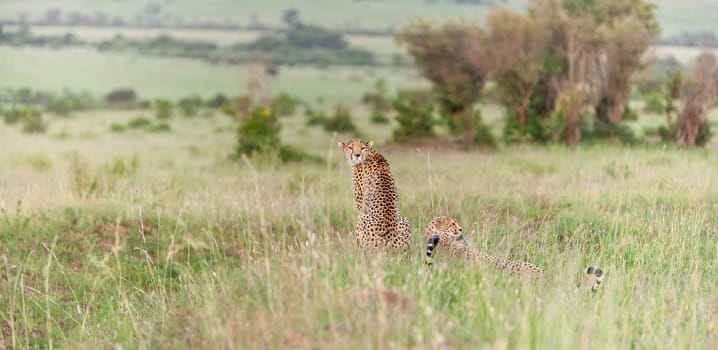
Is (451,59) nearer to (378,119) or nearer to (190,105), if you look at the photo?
(378,119)

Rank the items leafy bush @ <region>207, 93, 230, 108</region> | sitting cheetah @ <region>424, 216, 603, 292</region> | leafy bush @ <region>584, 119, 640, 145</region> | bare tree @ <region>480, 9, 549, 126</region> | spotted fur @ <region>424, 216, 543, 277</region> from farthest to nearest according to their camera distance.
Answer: leafy bush @ <region>207, 93, 230, 108</region>
bare tree @ <region>480, 9, 549, 126</region>
leafy bush @ <region>584, 119, 640, 145</region>
spotted fur @ <region>424, 216, 543, 277</region>
sitting cheetah @ <region>424, 216, 603, 292</region>

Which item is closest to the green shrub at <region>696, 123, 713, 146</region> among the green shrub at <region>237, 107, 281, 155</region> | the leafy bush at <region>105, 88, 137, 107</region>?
the green shrub at <region>237, 107, 281, 155</region>

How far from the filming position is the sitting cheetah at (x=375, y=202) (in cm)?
568

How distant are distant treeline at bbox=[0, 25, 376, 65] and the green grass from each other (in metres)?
0.67

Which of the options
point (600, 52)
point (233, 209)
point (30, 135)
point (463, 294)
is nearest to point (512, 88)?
point (600, 52)

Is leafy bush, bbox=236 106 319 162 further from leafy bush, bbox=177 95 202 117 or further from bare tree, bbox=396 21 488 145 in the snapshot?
leafy bush, bbox=177 95 202 117

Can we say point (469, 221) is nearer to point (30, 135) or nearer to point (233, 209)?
point (233, 209)

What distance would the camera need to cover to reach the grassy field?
3.87 m

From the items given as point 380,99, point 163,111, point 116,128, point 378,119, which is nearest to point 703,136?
point 378,119

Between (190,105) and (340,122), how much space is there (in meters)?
15.2

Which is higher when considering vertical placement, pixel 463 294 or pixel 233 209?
pixel 463 294

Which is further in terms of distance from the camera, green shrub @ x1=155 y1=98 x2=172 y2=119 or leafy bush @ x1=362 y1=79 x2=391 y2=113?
leafy bush @ x1=362 y1=79 x2=391 y2=113

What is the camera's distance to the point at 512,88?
1886cm

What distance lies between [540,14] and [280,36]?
42647 millimetres
